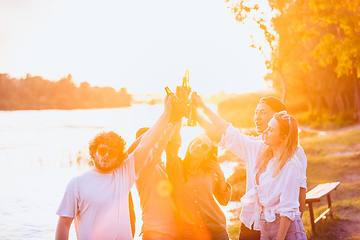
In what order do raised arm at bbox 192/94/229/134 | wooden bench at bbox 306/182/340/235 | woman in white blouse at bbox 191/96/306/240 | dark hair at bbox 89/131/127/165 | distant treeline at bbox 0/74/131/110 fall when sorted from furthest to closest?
distant treeline at bbox 0/74/131/110
wooden bench at bbox 306/182/340/235
raised arm at bbox 192/94/229/134
woman in white blouse at bbox 191/96/306/240
dark hair at bbox 89/131/127/165

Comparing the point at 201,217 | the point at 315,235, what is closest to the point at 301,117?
the point at 315,235

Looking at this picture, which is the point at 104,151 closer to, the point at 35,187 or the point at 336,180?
the point at 336,180

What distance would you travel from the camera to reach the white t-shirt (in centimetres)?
288

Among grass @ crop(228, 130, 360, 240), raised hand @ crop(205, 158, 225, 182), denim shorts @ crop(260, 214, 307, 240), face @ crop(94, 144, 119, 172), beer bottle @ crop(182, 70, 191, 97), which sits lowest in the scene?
grass @ crop(228, 130, 360, 240)

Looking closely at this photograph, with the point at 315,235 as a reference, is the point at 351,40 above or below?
above

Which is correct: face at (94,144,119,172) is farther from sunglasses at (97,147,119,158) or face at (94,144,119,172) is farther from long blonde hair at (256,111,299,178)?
long blonde hair at (256,111,299,178)

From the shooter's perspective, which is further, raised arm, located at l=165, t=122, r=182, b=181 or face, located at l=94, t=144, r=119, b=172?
raised arm, located at l=165, t=122, r=182, b=181

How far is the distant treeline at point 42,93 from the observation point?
240 feet

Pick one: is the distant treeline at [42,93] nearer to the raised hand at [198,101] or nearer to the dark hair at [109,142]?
the raised hand at [198,101]

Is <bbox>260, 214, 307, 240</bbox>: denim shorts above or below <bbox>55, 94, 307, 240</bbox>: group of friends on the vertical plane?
below

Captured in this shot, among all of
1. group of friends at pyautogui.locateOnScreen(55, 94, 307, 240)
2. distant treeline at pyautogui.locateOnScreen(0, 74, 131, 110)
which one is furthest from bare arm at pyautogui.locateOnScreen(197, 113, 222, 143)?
distant treeline at pyautogui.locateOnScreen(0, 74, 131, 110)

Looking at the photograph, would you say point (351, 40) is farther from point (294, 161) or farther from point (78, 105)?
point (78, 105)

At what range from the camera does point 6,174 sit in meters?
22.6

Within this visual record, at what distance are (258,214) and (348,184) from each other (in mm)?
8578
